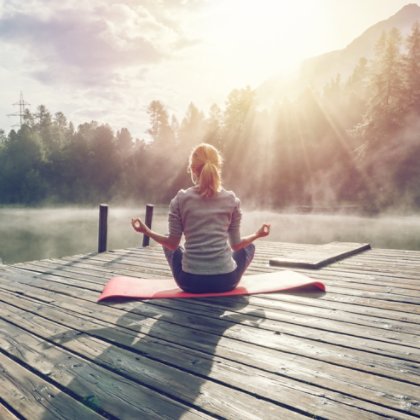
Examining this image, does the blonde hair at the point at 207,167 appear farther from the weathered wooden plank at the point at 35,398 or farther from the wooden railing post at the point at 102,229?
the wooden railing post at the point at 102,229

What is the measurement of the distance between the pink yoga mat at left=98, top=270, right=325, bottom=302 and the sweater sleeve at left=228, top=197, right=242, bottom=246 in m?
A: 0.62

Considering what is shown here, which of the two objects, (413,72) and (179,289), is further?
(413,72)

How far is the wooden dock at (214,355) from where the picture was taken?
2322 millimetres

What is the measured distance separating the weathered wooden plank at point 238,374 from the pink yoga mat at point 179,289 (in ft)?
3.59

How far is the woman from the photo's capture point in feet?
13.5

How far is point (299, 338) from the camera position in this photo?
3309 millimetres

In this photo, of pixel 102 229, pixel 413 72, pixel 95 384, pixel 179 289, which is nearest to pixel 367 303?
pixel 179 289

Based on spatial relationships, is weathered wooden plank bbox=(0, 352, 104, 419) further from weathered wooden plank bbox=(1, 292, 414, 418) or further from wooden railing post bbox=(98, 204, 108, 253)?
wooden railing post bbox=(98, 204, 108, 253)

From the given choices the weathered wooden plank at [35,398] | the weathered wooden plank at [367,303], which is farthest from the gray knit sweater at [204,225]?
the weathered wooden plank at [35,398]

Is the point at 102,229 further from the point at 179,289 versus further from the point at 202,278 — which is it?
the point at 202,278

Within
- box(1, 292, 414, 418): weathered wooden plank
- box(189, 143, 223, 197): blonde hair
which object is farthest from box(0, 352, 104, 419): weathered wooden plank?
box(189, 143, 223, 197): blonde hair

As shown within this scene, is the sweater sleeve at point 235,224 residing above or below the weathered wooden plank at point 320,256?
above

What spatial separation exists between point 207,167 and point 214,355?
178 centimetres

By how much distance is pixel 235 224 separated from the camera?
4.46 metres
